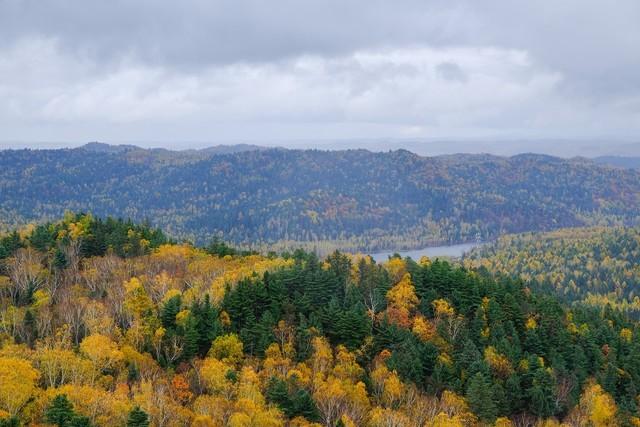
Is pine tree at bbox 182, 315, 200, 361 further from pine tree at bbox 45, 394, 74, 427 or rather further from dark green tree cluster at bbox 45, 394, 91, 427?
pine tree at bbox 45, 394, 74, 427

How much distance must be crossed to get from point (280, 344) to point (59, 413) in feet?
115

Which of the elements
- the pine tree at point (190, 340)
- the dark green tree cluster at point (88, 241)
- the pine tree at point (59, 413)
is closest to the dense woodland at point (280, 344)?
the pine tree at point (59, 413)

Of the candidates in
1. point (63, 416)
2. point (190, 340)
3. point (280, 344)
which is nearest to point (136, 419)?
point (63, 416)

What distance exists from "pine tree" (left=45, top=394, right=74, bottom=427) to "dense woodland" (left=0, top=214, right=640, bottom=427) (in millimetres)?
114

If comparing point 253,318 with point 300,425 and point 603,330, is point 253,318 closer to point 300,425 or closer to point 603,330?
point 300,425

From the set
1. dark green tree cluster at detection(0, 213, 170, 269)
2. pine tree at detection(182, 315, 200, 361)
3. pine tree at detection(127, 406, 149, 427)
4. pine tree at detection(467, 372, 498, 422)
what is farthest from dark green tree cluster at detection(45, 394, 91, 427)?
dark green tree cluster at detection(0, 213, 170, 269)

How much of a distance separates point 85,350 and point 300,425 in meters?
24.7

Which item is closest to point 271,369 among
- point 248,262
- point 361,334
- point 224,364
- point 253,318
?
point 224,364

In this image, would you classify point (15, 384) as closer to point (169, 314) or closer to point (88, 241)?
point (169, 314)

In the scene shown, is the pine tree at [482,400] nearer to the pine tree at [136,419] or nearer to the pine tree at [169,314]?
the pine tree at [169,314]

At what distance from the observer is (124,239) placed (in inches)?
4269

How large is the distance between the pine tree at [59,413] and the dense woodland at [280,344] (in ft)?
0.37

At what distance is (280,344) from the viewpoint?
257 ft

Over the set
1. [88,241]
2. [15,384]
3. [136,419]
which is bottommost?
[136,419]
